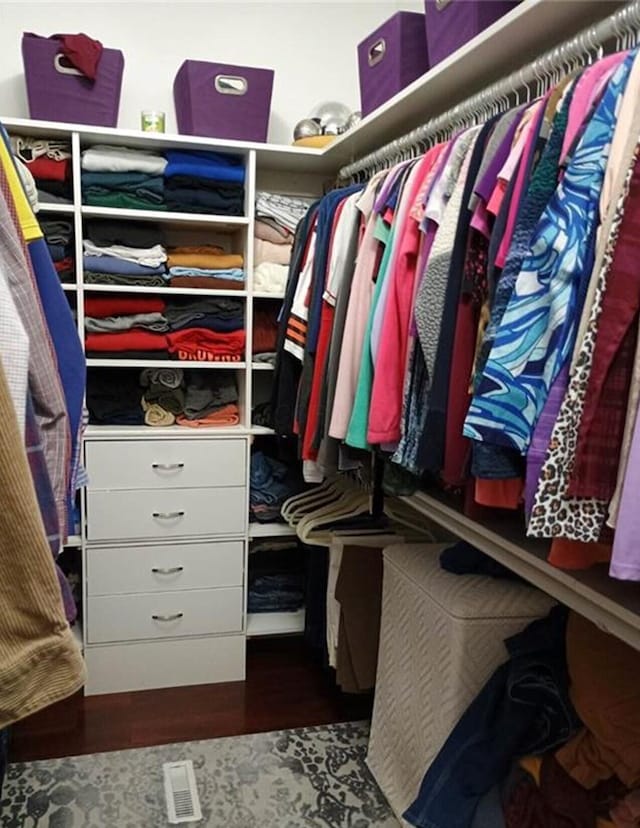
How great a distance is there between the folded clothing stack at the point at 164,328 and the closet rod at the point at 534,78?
30.4 inches

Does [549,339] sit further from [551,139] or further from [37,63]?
[37,63]

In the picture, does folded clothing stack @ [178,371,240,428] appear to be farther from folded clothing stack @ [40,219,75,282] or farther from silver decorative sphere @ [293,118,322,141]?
silver decorative sphere @ [293,118,322,141]

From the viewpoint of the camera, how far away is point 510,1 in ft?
4.83

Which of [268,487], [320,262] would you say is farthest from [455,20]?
[268,487]

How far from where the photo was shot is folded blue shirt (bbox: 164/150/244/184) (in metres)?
2.29

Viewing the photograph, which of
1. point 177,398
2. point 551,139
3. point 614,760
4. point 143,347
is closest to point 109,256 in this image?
point 143,347

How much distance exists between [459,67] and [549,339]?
85 centimetres

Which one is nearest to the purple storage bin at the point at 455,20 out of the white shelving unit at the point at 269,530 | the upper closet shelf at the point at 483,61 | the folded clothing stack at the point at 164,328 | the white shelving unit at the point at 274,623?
the upper closet shelf at the point at 483,61

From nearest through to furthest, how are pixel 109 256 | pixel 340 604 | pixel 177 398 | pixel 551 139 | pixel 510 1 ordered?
pixel 551 139, pixel 510 1, pixel 340 604, pixel 109 256, pixel 177 398

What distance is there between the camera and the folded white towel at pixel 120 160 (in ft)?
7.25

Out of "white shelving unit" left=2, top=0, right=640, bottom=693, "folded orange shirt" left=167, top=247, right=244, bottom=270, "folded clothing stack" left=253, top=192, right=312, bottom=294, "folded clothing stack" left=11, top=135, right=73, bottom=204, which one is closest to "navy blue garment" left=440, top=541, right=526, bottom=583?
"white shelving unit" left=2, top=0, right=640, bottom=693

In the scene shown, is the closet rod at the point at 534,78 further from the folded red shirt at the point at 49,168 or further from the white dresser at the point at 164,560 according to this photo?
the white dresser at the point at 164,560

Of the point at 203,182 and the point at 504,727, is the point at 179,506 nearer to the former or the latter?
the point at 203,182

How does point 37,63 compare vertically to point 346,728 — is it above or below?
above
